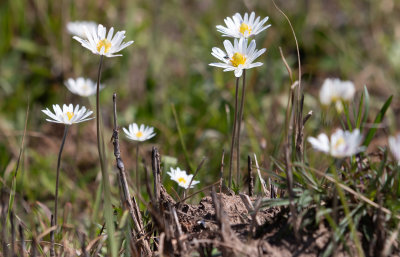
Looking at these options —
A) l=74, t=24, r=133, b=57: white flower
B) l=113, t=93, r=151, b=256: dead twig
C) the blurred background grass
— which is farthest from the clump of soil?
the blurred background grass

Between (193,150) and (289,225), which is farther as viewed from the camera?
(193,150)

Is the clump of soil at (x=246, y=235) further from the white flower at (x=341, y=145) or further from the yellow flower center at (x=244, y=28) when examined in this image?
the yellow flower center at (x=244, y=28)

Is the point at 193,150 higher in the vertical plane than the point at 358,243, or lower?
lower

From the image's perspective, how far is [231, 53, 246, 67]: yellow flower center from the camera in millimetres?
1885

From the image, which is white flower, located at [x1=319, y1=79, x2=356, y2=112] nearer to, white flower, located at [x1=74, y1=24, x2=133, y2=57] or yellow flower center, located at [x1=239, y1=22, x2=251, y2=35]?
yellow flower center, located at [x1=239, y1=22, x2=251, y2=35]

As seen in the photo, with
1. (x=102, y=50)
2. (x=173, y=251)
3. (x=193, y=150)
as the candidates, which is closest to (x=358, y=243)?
(x=173, y=251)

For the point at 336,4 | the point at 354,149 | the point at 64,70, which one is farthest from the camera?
the point at 336,4

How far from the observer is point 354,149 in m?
1.48

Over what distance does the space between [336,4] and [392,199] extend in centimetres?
421

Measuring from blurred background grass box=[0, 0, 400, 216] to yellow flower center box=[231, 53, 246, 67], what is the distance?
1.18 meters

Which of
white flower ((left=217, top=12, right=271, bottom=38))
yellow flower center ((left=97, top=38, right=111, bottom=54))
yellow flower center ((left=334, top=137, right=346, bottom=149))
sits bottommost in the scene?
yellow flower center ((left=334, top=137, right=346, bottom=149))

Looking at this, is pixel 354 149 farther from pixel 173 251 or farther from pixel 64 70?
pixel 64 70

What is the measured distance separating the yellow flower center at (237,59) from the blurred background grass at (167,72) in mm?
1182

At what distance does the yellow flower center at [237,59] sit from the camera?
1.88m
